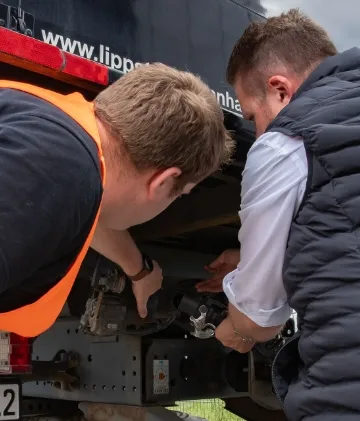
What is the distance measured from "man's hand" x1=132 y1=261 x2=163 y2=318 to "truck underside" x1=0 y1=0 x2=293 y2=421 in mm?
105

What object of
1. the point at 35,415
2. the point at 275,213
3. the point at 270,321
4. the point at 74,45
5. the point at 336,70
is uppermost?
the point at 74,45

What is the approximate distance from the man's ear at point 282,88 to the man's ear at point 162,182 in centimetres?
61

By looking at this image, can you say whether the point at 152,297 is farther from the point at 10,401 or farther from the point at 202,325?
the point at 10,401

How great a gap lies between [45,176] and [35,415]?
9.18 feet

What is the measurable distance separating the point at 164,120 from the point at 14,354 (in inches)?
62.1

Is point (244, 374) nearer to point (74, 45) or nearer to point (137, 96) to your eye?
point (74, 45)

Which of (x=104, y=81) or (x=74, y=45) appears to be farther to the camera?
(x=74, y=45)

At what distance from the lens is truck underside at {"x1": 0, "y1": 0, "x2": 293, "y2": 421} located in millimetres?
2918

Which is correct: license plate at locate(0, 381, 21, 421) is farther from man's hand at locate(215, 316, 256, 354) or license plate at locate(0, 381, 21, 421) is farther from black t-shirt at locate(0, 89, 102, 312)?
black t-shirt at locate(0, 89, 102, 312)

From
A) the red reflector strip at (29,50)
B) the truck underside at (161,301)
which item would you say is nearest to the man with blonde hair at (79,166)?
the red reflector strip at (29,50)

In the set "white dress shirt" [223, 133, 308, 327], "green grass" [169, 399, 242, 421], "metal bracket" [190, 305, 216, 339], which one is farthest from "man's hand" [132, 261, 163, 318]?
"green grass" [169, 399, 242, 421]

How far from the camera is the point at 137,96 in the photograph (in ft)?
6.07

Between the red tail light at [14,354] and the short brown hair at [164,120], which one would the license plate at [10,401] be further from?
the short brown hair at [164,120]

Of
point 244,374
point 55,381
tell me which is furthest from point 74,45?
point 244,374
